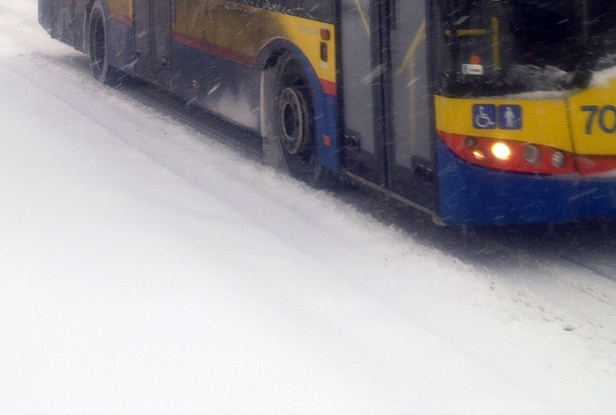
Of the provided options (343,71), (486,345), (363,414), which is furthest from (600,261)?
(363,414)

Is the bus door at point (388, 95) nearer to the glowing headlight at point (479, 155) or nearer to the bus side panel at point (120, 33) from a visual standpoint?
the glowing headlight at point (479, 155)

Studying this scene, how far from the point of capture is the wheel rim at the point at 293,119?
780 centimetres

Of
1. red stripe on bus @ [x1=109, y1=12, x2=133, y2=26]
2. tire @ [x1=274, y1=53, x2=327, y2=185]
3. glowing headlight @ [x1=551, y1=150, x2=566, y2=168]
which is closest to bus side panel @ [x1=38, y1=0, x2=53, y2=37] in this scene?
red stripe on bus @ [x1=109, y1=12, x2=133, y2=26]

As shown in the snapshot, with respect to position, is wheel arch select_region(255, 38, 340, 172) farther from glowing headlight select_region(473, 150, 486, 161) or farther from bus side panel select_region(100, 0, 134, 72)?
bus side panel select_region(100, 0, 134, 72)

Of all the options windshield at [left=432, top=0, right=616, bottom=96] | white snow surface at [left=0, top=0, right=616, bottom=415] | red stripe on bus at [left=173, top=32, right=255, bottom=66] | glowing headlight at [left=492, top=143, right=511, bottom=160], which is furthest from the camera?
red stripe on bus at [left=173, top=32, right=255, bottom=66]

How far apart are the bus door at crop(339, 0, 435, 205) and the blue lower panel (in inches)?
8.3

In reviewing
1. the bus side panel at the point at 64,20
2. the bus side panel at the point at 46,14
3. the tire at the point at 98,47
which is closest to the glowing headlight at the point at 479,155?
the tire at the point at 98,47

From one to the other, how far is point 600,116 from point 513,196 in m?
0.70

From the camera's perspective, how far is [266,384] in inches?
163

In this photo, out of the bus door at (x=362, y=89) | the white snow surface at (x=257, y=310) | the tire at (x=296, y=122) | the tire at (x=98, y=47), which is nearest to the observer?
the white snow surface at (x=257, y=310)

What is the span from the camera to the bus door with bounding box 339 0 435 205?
597 cm

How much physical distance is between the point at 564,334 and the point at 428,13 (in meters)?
2.11

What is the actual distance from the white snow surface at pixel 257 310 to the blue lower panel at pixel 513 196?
1.30 ft

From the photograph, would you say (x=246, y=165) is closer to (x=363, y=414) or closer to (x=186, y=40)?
(x=186, y=40)
